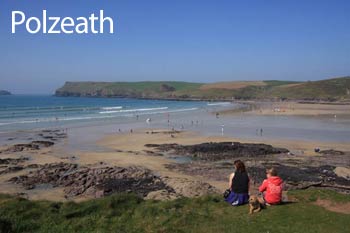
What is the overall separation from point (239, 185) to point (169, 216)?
242 centimetres

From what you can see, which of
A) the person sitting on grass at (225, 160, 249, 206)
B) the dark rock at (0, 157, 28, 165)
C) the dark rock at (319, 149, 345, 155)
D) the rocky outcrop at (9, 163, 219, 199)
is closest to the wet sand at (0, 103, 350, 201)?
the dark rock at (0, 157, 28, 165)

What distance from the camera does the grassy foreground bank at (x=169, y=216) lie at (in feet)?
37.2

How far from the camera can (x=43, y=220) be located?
1234 centimetres

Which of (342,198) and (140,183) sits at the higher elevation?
(342,198)

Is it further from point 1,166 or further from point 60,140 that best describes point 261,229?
point 60,140

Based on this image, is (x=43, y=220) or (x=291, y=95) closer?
(x=43, y=220)

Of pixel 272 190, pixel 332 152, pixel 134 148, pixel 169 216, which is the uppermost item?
pixel 272 190

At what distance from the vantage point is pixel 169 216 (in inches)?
492

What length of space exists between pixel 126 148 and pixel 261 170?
1413 cm

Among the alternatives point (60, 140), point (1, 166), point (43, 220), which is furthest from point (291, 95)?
point (43, 220)

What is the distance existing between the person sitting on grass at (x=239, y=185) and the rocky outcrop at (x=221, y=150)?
55.3 feet

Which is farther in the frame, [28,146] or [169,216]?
[28,146]

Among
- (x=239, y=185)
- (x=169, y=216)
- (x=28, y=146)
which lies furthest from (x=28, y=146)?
(x=239, y=185)

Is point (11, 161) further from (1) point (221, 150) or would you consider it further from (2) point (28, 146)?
(1) point (221, 150)
